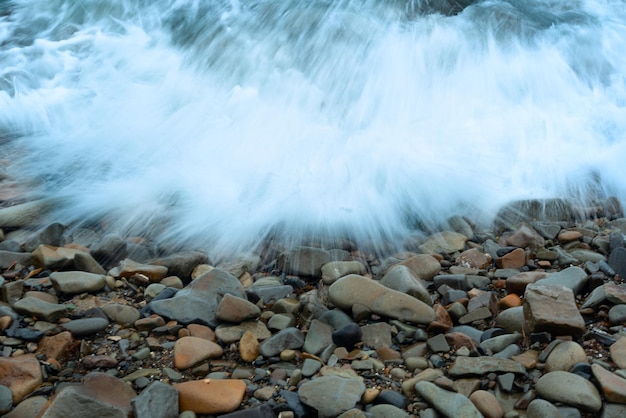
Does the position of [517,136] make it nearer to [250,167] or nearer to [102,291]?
[250,167]

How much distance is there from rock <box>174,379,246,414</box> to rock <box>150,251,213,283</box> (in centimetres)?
97

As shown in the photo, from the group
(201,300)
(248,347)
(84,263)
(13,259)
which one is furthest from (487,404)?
(13,259)

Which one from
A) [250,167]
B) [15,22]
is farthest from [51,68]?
[250,167]

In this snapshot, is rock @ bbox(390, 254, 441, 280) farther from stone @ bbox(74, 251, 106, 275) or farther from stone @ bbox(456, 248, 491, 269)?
stone @ bbox(74, 251, 106, 275)

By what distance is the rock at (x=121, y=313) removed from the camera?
2.47m

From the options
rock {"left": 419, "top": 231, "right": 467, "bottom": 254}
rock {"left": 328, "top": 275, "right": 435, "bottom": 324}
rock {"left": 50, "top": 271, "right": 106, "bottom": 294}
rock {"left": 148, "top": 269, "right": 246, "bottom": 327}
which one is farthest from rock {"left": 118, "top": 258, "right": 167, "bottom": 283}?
rock {"left": 419, "top": 231, "right": 467, "bottom": 254}

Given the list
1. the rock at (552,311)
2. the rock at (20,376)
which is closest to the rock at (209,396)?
the rock at (20,376)

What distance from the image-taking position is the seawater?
371 centimetres

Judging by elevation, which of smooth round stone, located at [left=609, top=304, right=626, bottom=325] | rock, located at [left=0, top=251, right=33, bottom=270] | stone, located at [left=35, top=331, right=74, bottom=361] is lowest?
rock, located at [left=0, top=251, right=33, bottom=270]

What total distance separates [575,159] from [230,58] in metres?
2.96

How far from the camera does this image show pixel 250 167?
13.4 feet

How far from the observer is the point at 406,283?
263cm

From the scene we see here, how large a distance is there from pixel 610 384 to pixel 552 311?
40 cm

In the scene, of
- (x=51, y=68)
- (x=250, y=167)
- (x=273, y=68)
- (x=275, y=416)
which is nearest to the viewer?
(x=275, y=416)
